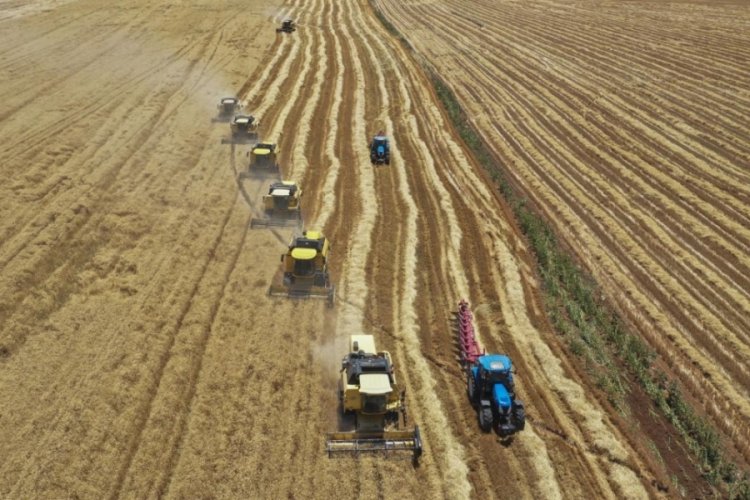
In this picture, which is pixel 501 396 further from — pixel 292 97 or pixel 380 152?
pixel 292 97

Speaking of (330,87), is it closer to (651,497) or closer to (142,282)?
(142,282)

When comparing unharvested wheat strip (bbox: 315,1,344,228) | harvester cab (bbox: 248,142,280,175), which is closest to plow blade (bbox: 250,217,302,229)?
unharvested wheat strip (bbox: 315,1,344,228)

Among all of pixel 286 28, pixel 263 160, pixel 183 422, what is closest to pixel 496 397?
pixel 183 422

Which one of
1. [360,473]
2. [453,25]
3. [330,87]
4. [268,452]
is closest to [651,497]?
[360,473]

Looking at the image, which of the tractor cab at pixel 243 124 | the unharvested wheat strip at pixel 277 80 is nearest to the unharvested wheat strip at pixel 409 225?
the unharvested wheat strip at pixel 277 80

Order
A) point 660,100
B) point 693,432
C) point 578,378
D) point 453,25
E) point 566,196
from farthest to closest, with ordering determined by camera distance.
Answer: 1. point 453,25
2. point 660,100
3. point 566,196
4. point 578,378
5. point 693,432
